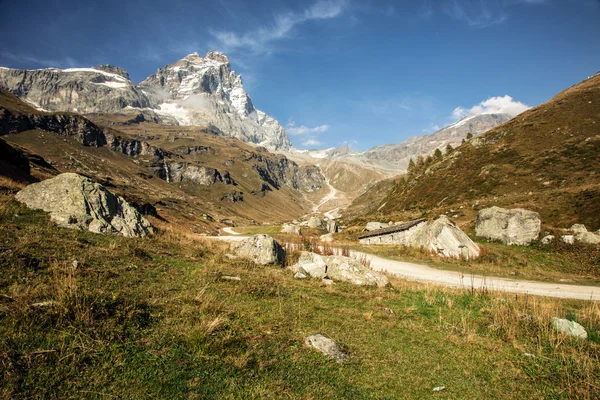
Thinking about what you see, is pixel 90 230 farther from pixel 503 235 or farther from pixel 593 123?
pixel 593 123

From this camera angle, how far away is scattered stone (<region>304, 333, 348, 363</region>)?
22.7 ft

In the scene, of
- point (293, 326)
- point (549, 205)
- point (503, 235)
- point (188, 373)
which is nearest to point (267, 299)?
point (293, 326)

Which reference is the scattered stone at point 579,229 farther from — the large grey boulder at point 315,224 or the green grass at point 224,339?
the large grey boulder at point 315,224

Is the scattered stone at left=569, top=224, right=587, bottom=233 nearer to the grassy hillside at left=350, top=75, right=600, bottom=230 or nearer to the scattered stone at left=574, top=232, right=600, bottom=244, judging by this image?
the scattered stone at left=574, top=232, right=600, bottom=244

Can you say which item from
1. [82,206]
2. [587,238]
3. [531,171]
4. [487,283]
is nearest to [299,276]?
[82,206]

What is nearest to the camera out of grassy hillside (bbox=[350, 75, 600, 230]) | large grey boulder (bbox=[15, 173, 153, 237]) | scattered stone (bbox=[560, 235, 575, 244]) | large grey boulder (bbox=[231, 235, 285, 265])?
large grey boulder (bbox=[15, 173, 153, 237])

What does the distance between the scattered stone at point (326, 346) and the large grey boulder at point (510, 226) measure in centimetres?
3029

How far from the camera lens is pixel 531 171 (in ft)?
222

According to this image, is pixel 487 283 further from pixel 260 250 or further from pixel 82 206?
pixel 82 206

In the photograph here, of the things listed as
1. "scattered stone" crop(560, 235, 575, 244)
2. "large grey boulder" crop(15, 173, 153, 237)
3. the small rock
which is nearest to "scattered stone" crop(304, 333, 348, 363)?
the small rock

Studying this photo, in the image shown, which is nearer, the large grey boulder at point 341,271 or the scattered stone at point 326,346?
the scattered stone at point 326,346

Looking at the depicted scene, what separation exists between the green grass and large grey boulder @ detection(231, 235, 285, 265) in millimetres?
5611

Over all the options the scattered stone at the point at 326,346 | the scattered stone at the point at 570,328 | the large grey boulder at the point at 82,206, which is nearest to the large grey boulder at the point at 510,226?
the scattered stone at the point at 570,328

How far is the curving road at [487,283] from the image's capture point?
53.3 ft
